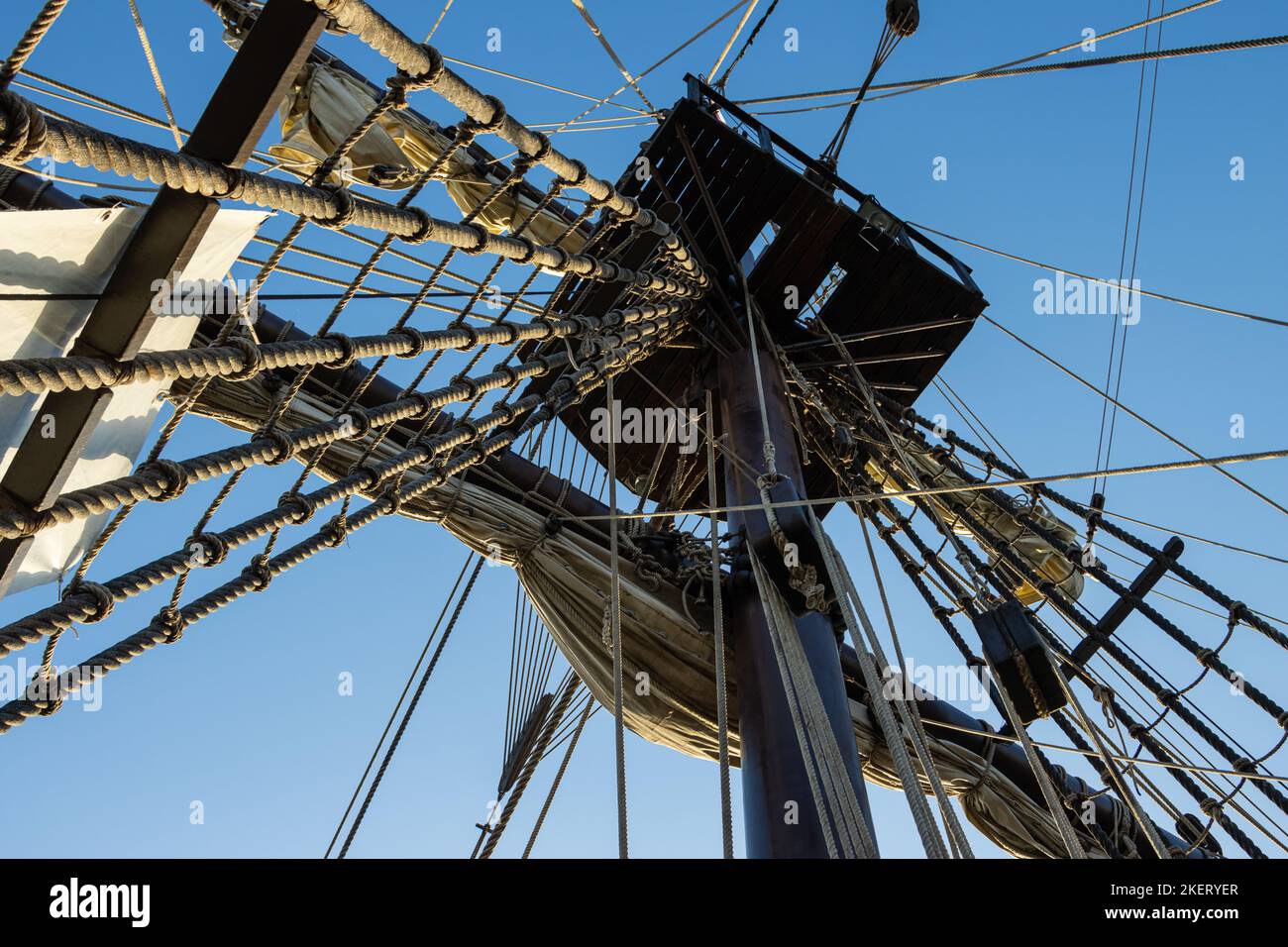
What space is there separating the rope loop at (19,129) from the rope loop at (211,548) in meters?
0.94

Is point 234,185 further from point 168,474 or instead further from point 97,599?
point 97,599

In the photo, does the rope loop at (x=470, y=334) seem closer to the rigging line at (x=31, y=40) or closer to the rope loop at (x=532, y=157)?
the rope loop at (x=532, y=157)

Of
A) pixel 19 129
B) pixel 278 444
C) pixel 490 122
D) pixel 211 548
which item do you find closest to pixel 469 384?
pixel 490 122

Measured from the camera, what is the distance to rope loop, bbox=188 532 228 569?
206 cm

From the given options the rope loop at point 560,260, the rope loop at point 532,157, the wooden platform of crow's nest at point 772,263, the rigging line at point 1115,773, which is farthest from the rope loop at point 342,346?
the wooden platform of crow's nest at point 772,263

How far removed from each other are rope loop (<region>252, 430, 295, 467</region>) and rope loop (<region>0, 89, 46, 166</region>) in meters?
0.95

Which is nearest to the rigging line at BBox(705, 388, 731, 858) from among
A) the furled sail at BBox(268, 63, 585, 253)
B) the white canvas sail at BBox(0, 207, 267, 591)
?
the white canvas sail at BBox(0, 207, 267, 591)

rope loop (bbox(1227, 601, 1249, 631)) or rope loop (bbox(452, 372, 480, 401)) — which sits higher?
rope loop (bbox(452, 372, 480, 401))

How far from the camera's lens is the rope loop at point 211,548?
2062mm

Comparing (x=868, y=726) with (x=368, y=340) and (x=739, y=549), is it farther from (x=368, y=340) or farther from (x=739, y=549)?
(x=368, y=340)

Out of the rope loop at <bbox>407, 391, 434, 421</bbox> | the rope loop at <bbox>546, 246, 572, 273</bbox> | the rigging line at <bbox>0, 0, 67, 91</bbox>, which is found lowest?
the rigging line at <bbox>0, 0, 67, 91</bbox>

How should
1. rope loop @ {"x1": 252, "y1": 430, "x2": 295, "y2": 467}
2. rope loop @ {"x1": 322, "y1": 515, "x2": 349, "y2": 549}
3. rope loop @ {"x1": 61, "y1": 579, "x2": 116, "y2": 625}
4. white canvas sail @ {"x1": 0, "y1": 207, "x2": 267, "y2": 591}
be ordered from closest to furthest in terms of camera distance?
white canvas sail @ {"x1": 0, "y1": 207, "x2": 267, "y2": 591} → rope loop @ {"x1": 61, "y1": 579, "x2": 116, "y2": 625} → rope loop @ {"x1": 252, "y1": 430, "x2": 295, "y2": 467} → rope loop @ {"x1": 322, "y1": 515, "x2": 349, "y2": 549}

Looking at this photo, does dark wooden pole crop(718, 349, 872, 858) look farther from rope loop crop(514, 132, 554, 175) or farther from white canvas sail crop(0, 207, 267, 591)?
white canvas sail crop(0, 207, 267, 591)
